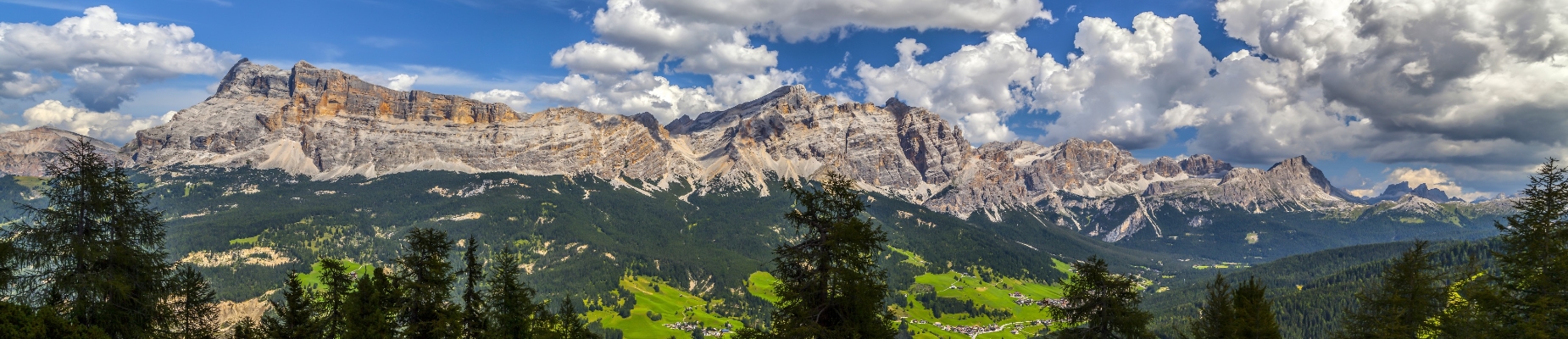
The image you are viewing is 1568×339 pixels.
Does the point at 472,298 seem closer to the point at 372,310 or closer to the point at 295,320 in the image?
the point at 372,310

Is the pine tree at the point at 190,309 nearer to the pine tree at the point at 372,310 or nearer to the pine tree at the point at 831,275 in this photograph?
the pine tree at the point at 372,310

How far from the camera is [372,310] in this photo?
3381 cm

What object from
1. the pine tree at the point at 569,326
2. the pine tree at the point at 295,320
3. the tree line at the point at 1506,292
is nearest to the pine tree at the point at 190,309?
the pine tree at the point at 295,320

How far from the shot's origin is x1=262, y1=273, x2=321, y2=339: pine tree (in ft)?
116

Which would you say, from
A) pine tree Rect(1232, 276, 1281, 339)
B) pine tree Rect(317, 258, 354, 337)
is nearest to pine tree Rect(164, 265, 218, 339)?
pine tree Rect(317, 258, 354, 337)

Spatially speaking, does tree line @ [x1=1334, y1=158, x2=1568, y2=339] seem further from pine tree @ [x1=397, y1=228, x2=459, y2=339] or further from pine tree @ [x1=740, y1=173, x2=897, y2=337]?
pine tree @ [x1=397, y1=228, x2=459, y2=339]

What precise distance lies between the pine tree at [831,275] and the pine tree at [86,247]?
2171 cm

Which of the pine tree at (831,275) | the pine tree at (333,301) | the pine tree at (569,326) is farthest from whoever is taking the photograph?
the pine tree at (569,326)

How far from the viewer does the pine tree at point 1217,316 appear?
3288 centimetres

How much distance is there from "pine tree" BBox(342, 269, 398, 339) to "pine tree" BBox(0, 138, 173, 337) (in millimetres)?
7791

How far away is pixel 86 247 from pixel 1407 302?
55.2 meters

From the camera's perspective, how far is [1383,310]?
38281 millimetres

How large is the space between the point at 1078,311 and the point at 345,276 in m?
36.0

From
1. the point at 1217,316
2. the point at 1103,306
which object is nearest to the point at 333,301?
the point at 1103,306
